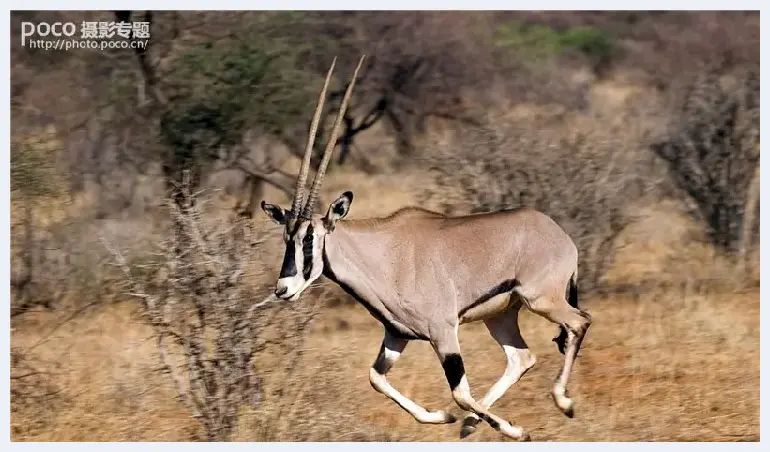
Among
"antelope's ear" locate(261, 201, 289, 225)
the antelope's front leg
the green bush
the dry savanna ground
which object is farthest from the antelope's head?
the green bush

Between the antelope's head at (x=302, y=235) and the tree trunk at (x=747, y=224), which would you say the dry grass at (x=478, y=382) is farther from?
the tree trunk at (x=747, y=224)

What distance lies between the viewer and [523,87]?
23484 mm

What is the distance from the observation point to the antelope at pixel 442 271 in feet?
26.9

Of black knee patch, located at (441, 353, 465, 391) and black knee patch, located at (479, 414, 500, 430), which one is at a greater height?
black knee patch, located at (441, 353, 465, 391)

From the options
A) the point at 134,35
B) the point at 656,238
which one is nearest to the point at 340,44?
the point at 134,35

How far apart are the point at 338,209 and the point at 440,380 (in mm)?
2966

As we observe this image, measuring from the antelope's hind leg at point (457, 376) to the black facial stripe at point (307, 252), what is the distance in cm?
87

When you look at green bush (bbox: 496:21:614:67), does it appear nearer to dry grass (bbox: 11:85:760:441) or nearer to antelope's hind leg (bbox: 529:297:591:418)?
dry grass (bbox: 11:85:760:441)

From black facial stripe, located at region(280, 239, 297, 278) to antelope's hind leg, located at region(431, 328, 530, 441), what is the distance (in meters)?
0.98

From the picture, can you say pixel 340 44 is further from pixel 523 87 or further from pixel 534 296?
pixel 534 296

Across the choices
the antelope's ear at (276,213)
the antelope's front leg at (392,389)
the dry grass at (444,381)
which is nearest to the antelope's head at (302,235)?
the antelope's ear at (276,213)

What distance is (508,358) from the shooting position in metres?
8.88

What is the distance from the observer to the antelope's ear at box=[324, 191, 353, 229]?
8.08m

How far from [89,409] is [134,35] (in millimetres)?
6719
